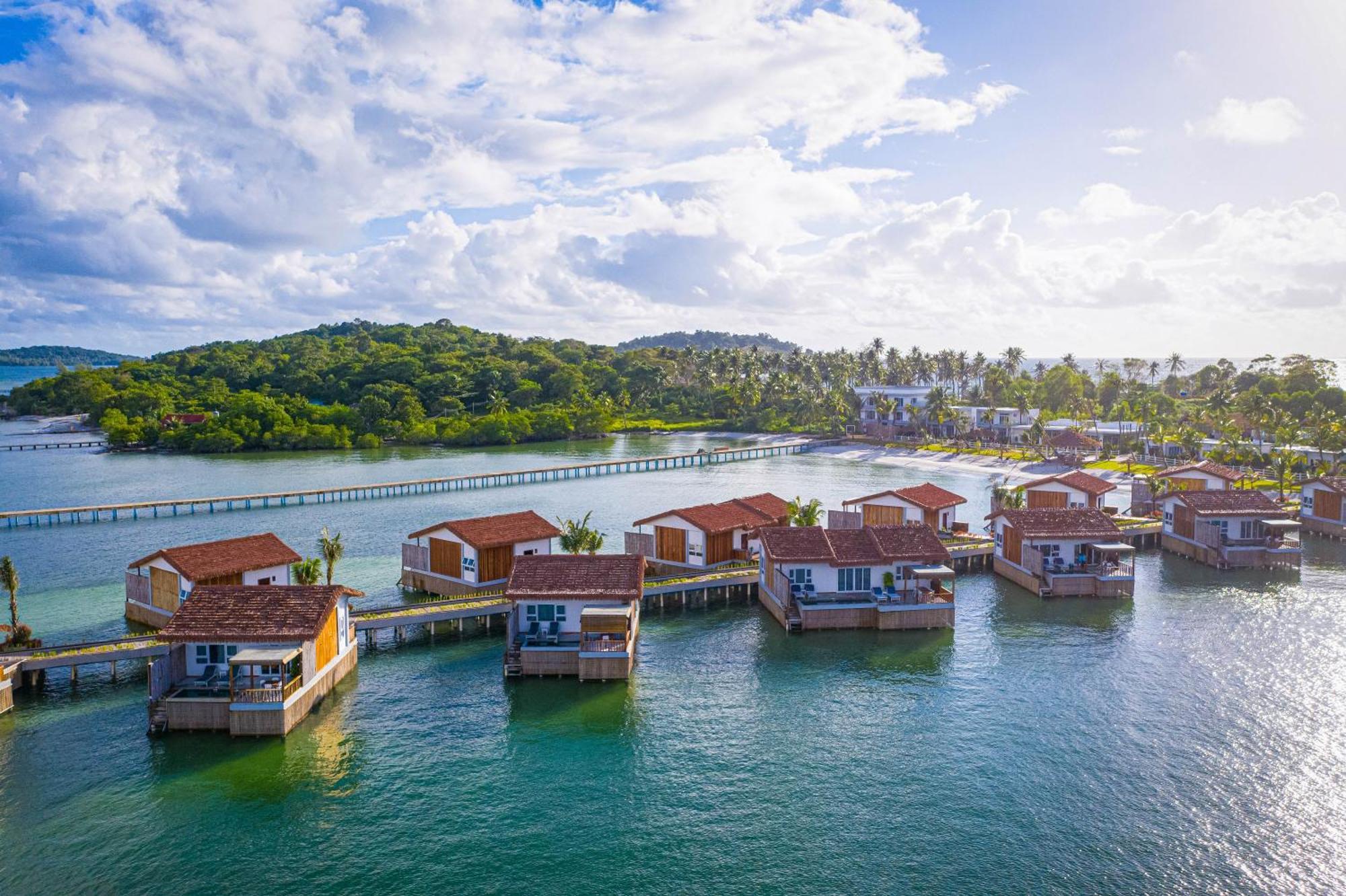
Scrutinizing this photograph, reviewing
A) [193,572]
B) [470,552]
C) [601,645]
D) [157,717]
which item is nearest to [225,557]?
[193,572]

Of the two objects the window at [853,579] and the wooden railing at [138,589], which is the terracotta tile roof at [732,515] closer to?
the window at [853,579]

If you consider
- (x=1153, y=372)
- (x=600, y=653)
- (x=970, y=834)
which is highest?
(x=1153, y=372)

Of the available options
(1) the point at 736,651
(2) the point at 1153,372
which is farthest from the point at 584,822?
(2) the point at 1153,372

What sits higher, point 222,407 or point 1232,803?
point 222,407

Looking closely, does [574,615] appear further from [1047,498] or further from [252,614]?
[1047,498]

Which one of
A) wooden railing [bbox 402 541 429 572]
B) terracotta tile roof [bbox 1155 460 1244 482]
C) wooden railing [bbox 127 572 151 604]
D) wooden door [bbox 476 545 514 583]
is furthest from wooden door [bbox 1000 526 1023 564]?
wooden railing [bbox 127 572 151 604]

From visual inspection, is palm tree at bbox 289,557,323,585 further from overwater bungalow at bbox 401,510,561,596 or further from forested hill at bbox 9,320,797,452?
forested hill at bbox 9,320,797,452

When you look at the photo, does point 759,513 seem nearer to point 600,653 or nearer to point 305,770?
point 600,653

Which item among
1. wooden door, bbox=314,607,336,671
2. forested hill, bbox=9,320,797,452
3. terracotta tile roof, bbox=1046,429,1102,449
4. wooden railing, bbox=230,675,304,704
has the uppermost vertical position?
forested hill, bbox=9,320,797,452
